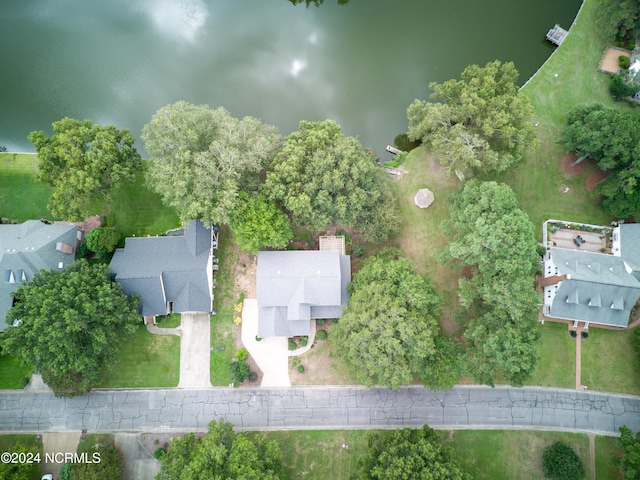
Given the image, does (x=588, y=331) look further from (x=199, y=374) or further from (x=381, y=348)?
(x=199, y=374)

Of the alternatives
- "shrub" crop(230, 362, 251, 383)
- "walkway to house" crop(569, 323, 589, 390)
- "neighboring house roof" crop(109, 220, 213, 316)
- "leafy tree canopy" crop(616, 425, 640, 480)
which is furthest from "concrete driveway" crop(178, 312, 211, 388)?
"leafy tree canopy" crop(616, 425, 640, 480)

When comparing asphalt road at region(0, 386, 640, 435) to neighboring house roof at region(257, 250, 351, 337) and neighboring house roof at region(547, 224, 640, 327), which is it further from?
neighboring house roof at region(547, 224, 640, 327)

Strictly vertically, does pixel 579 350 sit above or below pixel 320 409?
above

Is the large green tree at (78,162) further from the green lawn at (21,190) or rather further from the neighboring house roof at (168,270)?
the green lawn at (21,190)

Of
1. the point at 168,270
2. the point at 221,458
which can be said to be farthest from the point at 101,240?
the point at 221,458

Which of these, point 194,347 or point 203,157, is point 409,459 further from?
point 203,157
